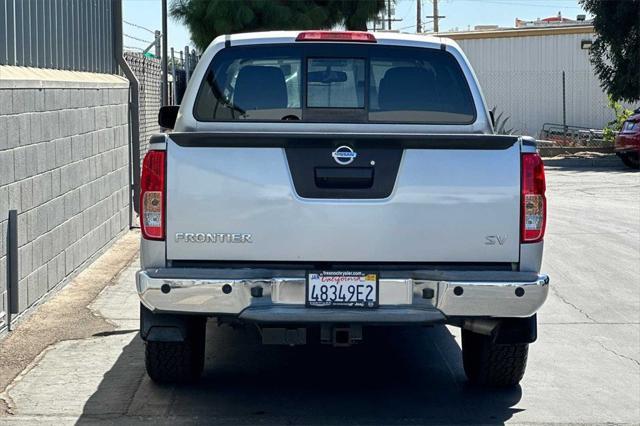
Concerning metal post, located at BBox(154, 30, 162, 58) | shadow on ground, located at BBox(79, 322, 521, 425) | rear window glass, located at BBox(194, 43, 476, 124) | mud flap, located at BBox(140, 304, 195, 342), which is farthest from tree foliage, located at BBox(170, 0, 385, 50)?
mud flap, located at BBox(140, 304, 195, 342)

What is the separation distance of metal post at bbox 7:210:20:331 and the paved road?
0.51 m

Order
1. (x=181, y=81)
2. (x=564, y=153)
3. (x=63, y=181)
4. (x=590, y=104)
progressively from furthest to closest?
(x=590, y=104)
(x=564, y=153)
(x=181, y=81)
(x=63, y=181)

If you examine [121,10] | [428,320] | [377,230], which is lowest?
[428,320]

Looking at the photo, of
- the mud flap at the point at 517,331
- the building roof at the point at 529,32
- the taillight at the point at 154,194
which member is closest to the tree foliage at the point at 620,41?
the building roof at the point at 529,32

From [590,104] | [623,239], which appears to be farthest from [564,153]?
[623,239]

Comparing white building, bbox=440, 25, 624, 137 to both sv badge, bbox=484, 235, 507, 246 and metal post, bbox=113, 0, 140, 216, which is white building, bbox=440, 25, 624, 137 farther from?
sv badge, bbox=484, 235, 507, 246

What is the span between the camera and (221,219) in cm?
604

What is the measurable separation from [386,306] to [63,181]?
524 centimetres

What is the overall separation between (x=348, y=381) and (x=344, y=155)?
1873mm

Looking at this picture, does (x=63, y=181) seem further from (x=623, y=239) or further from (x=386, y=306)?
(x=623, y=239)

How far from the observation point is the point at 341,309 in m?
6.14

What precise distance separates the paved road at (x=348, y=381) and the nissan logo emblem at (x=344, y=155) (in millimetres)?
1432

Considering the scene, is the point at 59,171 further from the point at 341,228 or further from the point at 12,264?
the point at 341,228

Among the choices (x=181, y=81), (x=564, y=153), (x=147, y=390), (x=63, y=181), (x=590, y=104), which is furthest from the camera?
(x=590, y=104)
